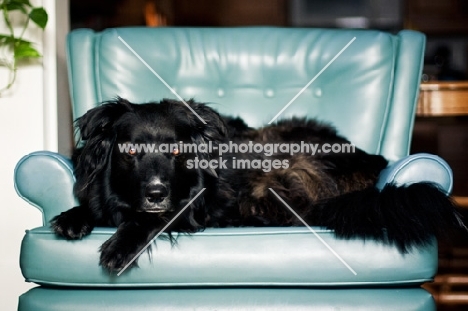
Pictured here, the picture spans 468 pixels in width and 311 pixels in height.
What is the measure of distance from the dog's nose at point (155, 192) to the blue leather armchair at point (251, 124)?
6.2 inches

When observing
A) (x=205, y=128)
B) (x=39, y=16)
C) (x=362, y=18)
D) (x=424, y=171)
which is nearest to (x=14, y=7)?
(x=39, y=16)

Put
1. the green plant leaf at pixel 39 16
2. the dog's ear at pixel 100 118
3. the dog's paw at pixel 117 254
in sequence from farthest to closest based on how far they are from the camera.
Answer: the green plant leaf at pixel 39 16 → the dog's ear at pixel 100 118 → the dog's paw at pixel 117 254

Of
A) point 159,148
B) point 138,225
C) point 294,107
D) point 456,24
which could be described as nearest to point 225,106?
point 294,107

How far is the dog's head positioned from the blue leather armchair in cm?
11

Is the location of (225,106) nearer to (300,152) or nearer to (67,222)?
(300,152)

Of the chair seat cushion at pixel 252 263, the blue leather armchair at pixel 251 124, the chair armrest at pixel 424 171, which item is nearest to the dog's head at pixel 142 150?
the blue leather armchair at pixel 251 124

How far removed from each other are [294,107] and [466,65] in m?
4.04

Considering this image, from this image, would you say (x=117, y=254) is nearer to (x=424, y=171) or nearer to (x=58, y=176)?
(x=58, y=176)

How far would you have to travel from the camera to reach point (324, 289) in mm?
1604

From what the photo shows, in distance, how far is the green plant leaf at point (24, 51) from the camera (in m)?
2.35

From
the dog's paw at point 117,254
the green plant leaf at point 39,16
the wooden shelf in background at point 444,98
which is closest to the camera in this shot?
the dog's paw at point 117,254

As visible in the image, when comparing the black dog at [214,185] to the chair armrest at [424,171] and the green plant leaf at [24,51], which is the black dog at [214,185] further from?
the green plant leaf at [24,51]

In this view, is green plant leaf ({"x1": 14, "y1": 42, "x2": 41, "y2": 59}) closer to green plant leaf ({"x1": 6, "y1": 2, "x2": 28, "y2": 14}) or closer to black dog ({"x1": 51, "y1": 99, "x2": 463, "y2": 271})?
green plant leaf ({"x1": 6, "y1": 2, "x2": 28, "y2": 14})

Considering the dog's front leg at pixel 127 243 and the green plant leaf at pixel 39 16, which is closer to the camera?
the dog's front leg at pixel 127 243
